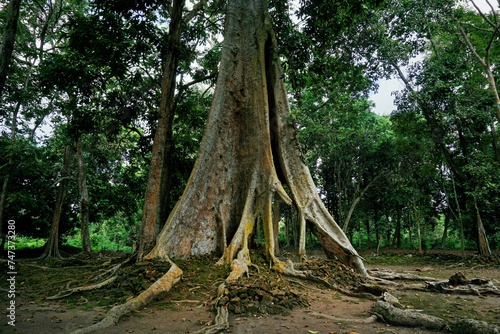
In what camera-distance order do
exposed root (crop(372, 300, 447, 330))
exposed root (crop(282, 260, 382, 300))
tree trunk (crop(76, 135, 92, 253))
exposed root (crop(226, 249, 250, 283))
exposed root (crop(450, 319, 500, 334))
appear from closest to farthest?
exposed root (crop(450, 319, 500, 334))
exposed root (crop(372, 300, 447, 330))
exposed root (crop(226, 249, 250, 283))
exposed root (crop(282, 260, 382, 300))
tree trunk (crop(76, 135, 92, 253))

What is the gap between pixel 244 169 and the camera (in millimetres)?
6418

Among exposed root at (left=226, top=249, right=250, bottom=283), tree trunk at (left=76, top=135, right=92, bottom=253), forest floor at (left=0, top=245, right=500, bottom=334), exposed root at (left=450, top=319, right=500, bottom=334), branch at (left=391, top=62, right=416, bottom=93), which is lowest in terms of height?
forest floor at (left=0, top=245, right=500, bottom=334)

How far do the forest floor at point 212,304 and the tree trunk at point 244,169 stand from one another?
19.4 inches

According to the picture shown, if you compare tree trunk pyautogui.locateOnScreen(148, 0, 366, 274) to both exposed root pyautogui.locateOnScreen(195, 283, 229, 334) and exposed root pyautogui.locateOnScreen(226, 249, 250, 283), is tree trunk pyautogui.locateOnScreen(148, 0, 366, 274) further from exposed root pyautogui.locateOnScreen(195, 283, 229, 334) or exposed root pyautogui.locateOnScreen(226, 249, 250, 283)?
exposed root pyautogui.locateOnScreen(195, 283, 229, 334)

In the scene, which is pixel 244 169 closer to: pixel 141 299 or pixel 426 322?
pixel 141 299

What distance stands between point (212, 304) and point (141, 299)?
988mm

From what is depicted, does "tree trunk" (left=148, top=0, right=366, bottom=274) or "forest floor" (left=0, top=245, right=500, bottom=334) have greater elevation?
"tree trunk" (left=148, top=0, right=366, bottom=274)

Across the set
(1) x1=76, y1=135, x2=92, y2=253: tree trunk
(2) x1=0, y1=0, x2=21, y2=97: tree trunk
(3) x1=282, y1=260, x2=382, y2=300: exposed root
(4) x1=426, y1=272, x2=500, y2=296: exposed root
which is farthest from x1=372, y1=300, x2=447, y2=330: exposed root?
(1) x1=76, y1=135, x2=92, y2=253: tree trunk

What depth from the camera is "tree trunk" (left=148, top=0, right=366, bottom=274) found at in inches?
212

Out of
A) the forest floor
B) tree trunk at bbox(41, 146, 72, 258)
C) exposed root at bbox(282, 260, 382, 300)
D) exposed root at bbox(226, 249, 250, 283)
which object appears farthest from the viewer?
tree trunk at bbox(41, 146, 72, 258)

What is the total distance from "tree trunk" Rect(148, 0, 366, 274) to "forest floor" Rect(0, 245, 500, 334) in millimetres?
494

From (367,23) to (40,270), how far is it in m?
13.0

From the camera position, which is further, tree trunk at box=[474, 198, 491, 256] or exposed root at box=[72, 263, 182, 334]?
tree trunk at box=[474, 198, 491, 256]

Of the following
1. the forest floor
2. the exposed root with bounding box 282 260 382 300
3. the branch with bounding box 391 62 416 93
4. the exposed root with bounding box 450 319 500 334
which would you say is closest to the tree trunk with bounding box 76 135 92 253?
the forest floor
